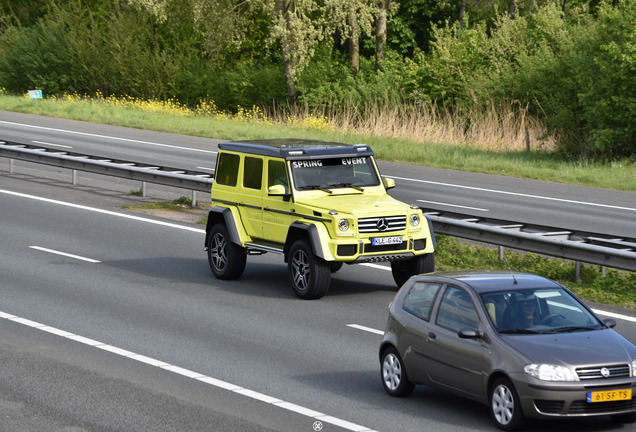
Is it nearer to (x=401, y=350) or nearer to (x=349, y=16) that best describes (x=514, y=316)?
A: (x=401, y=350)

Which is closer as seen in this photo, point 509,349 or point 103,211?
point 509,349

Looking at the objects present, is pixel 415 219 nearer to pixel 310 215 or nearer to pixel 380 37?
pixel 310 215

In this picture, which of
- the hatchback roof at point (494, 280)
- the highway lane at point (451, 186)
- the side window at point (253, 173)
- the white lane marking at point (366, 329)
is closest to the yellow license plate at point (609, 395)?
the hatchback roof at point (494, 280)

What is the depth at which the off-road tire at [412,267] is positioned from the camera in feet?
49.1

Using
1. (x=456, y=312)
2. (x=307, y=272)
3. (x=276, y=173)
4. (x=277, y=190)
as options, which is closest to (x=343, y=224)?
(x=307, y=272)

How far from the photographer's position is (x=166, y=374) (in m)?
10.9

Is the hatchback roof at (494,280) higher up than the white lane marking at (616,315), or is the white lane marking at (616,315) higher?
the hatchback roof at (494,280)

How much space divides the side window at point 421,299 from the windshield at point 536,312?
0.68m

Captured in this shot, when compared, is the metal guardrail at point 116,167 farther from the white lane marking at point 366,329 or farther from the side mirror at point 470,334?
the side mirror at point 470,334

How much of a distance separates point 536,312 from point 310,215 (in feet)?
19.0

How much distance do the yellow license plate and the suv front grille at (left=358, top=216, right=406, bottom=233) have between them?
6.37 meters

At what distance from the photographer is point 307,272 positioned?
48.3 ft

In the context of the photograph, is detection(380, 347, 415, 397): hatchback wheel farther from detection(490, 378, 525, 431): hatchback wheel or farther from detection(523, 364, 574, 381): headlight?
detection(523, 364, 574, 381): headlight

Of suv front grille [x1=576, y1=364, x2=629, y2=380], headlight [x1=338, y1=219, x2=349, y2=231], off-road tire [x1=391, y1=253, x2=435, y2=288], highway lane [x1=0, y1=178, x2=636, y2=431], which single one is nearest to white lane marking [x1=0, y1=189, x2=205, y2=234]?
highway lane [x1=0, y1=178, x2=636, y2=431]
